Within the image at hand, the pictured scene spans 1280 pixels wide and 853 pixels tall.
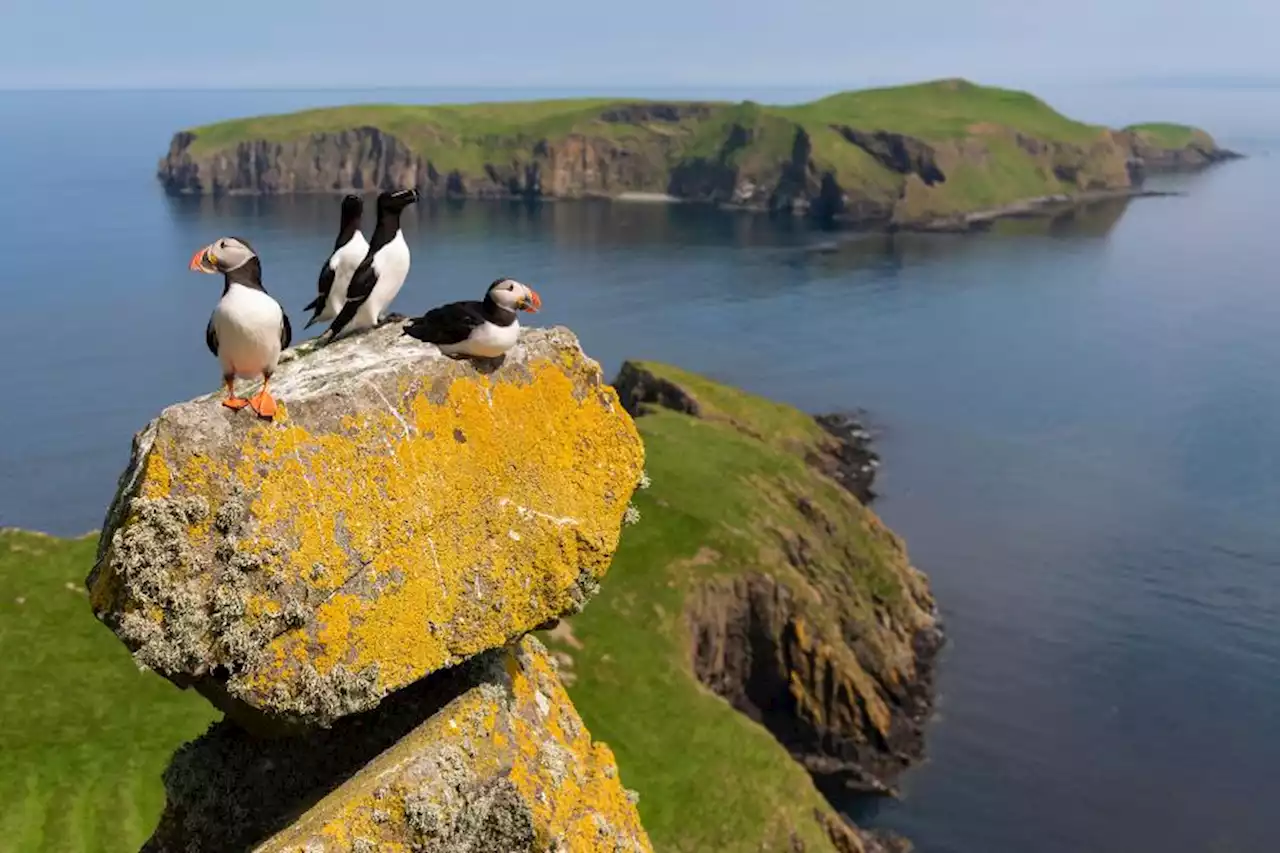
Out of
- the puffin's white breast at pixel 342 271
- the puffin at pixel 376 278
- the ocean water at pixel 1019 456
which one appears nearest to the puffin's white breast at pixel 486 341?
the puffin at pixel 376 278

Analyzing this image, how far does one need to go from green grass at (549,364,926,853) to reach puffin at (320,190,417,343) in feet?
77.7

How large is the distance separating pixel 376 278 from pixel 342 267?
3.05ft

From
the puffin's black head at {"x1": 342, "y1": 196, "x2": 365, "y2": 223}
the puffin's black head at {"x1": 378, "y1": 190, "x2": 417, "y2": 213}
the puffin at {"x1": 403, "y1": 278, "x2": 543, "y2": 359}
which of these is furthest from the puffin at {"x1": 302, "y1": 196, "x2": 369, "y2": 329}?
the puffin at {"x1": 403, "y1": 278, "x2": 543, "y2": 359}

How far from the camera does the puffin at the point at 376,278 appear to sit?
52.9 feet

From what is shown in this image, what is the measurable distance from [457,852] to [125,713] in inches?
901

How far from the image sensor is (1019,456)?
10388 cm

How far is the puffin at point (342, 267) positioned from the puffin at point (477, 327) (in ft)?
8.67

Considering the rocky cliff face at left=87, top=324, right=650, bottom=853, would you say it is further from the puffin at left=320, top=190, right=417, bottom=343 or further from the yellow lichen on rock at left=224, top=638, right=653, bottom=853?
the puffin at left=320, top=190, right=417, bottom=343

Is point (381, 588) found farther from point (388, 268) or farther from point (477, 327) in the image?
point (388, 268)

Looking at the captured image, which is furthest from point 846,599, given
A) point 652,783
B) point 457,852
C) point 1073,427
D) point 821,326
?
point 821,326

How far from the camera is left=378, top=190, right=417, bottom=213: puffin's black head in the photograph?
648 inches

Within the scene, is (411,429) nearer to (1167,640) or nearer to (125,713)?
(125,713)

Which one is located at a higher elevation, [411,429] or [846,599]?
[411,429]

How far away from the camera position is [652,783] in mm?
36188
